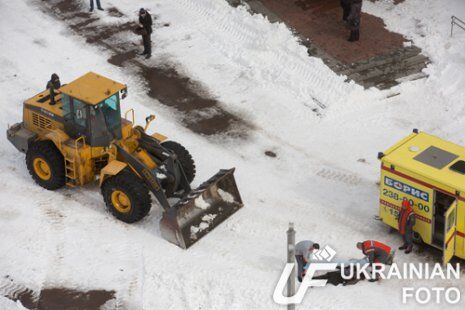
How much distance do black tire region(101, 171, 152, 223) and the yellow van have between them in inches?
179

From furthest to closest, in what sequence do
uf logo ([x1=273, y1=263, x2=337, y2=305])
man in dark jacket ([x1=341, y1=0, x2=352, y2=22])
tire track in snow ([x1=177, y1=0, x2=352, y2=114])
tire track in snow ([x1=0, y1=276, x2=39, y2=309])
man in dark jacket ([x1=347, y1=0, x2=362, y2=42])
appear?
man in dark jacket ([x1=341, y1=0, x2=352, y2=22]) < man in dark jacket ([x1=347, y1=0, x2=362, y2=42]) < tire track in snow ([x1=177, y1=0, x2=352, y2=114]) < tire track in snow ([x1=0, y1=276, x2=39, y2=309]) < uf logo ([x1=273, y1=263, x2=337, y2=305])

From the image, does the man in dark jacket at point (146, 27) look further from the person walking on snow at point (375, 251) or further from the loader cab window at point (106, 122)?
the person walking on snow at point (375, 251)

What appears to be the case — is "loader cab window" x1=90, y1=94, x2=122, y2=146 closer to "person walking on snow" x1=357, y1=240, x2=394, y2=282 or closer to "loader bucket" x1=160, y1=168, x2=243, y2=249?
"loader bucket" x1=160, y1=168, x2=243, y2=249

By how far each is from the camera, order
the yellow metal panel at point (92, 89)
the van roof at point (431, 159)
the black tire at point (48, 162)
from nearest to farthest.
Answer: the van roof at point (431, 159)
the yellow metal panel at point (92, 89)
the black tire at point (48, 162)

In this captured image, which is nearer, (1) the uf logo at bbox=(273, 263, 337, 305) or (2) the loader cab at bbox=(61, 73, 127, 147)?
(1) the uf logo at bbox=(273, 263, 337, 305)

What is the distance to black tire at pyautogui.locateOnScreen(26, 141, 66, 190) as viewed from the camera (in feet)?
62.0

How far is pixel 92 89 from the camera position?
18656mm

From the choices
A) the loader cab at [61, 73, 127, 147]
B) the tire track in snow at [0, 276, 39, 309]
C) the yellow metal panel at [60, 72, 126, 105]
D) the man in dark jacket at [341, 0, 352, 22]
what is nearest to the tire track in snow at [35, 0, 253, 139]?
the loader cab at [61, 73, 127, 147]

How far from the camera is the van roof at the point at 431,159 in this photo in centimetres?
1691

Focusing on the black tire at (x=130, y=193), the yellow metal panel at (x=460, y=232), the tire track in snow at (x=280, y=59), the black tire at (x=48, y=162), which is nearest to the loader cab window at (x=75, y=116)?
the black tire at (x=48, y=162)

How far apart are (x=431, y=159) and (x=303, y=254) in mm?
3019

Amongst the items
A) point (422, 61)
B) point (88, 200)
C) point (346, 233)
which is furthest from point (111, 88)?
point (422, 61)

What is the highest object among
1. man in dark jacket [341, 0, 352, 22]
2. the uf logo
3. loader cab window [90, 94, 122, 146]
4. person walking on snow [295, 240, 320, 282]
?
man in dark jacket [341, 0, 352, 22]

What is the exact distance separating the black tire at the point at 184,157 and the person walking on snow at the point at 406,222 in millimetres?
4408
